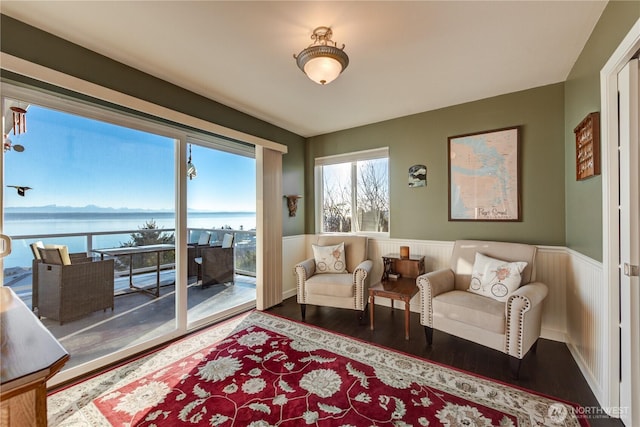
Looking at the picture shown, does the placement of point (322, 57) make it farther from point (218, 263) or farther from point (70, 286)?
point (218, 263)

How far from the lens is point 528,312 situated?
6.54 ft

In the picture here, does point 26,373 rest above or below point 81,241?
below

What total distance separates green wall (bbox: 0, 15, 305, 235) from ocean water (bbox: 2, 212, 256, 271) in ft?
3.18

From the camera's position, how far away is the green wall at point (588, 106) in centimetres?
154

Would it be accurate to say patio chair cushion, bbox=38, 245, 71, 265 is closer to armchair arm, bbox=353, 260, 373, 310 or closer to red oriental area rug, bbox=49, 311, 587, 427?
red oriental area rug, bbox=49, 311, 587, 427

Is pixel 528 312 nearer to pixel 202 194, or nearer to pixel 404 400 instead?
pixel 404 400

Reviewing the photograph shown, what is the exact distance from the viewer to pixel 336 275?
10.8 ft

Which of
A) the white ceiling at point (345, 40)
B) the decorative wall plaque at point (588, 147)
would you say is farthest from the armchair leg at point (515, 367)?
the white ceiling at point (345, 40)

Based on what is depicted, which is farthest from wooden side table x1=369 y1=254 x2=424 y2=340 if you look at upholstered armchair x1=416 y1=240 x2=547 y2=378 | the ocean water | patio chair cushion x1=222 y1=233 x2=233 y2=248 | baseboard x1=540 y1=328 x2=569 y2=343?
the ocean water

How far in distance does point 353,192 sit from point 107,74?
Answer: 10.1ft

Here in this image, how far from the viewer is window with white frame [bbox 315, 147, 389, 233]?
12.6 ft

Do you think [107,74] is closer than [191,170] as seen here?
Yes

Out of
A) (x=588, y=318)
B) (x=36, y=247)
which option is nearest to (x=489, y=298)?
(x=588, y=318)

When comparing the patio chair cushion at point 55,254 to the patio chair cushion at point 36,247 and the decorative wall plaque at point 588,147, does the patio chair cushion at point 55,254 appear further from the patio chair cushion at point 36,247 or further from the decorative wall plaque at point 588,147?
the decorative wall plaque at point 588,147
